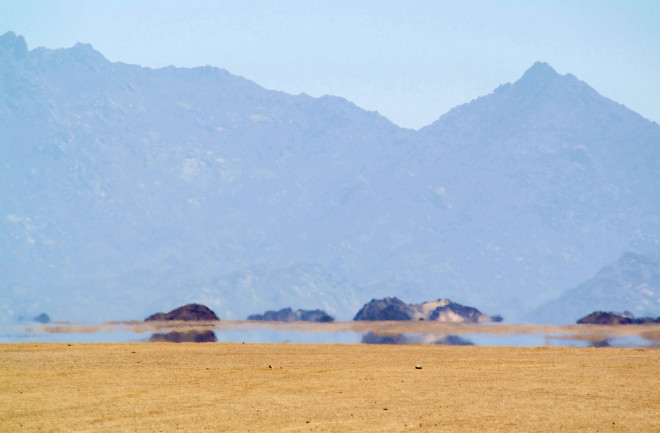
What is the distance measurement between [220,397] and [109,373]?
678 cm

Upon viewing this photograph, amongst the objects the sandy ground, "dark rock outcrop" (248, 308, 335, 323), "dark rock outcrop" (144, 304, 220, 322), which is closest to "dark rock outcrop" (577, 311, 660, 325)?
"dark rock outcrop" (248, 308, 335, 323)

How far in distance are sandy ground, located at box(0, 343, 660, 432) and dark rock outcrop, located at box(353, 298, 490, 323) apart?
69.7 meters

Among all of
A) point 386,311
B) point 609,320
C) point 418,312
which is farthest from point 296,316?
point 609,320

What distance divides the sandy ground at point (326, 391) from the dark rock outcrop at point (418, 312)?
69667mm

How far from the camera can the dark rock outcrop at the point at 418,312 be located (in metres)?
106

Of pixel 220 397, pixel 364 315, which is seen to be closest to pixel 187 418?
pixel 220 397

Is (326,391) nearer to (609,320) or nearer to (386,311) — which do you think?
(609,320)

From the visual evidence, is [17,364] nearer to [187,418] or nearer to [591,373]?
[187,418]

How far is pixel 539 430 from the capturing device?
18.2m

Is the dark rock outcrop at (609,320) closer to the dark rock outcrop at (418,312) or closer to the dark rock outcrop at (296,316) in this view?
the dark rock outcrop at (418,312)

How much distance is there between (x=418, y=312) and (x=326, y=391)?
8774cm

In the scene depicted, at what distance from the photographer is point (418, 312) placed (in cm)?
11062

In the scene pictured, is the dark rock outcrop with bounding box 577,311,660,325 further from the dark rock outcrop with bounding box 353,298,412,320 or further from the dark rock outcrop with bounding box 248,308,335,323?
the dark rock outcrop with bounding box 248,308,335,323

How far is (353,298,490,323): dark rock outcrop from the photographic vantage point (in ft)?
348
